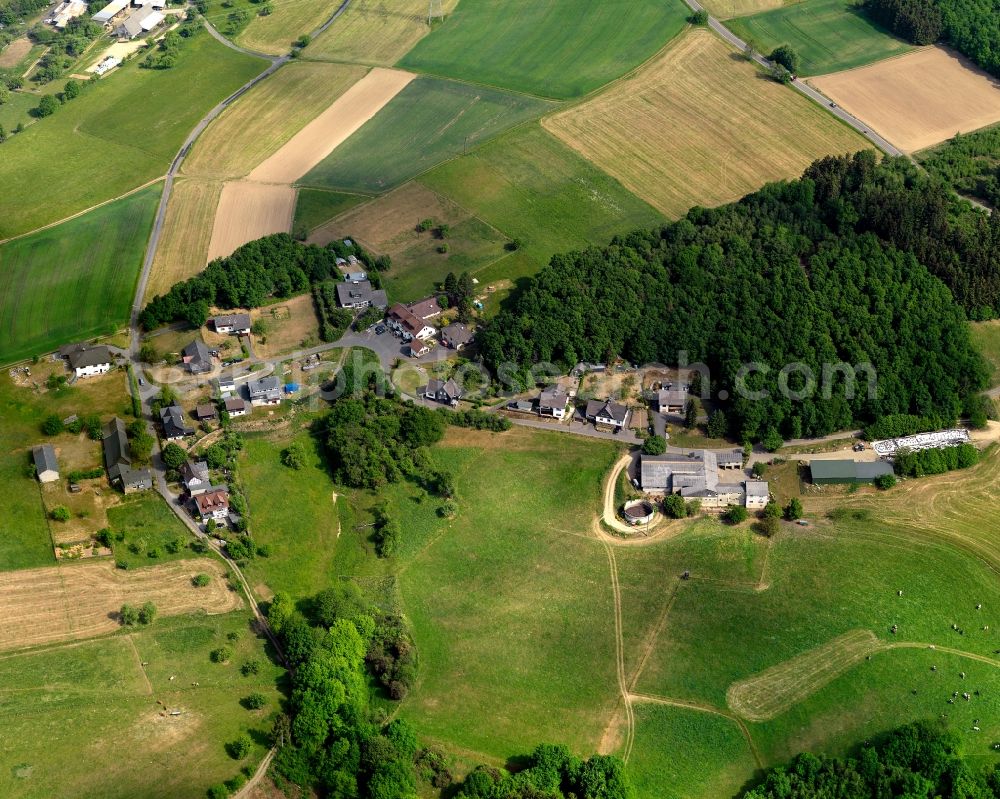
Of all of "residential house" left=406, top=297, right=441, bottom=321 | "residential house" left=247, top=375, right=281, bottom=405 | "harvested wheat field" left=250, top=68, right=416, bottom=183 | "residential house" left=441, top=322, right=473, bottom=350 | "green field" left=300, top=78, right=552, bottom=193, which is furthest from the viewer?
"harvested wheat field" left=250, top=68, right=416, bottom=183

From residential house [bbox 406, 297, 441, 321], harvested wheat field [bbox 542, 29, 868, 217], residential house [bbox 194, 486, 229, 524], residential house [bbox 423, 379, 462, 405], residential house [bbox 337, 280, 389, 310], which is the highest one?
harvested wheat field [bbox 542, 29, 868, 217]

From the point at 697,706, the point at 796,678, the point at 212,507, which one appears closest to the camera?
the point at 697,706

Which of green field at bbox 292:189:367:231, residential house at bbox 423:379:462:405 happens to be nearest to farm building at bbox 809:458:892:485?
residential house at bbox 423:379:462:405

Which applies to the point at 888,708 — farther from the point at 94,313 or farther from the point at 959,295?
the point at 94,313

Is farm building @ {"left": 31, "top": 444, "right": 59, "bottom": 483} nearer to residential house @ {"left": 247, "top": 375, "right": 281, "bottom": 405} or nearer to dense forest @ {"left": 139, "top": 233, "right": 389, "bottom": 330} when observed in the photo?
residential house @ {"left": 247, "top": 375, "right": 281, "bottom": 405}

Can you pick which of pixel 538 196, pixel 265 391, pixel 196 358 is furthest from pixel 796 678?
pixel 538 196

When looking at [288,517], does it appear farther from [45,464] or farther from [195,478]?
[45,464]

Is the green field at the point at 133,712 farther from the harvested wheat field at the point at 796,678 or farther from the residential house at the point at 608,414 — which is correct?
the residential house at the point at 608,414

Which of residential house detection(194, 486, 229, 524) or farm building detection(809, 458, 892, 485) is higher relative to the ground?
residential house detection(194, 486, 229, 524)
